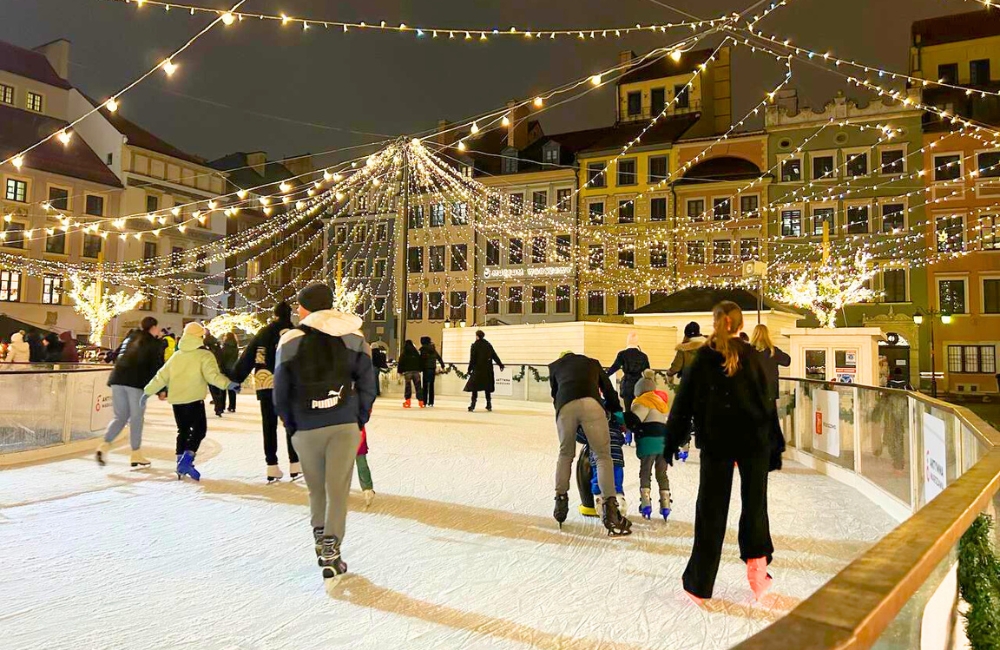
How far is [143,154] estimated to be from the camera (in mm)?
41094

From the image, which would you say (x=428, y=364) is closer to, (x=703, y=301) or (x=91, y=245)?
(x=703, y=301)

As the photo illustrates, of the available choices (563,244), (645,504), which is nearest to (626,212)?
(563,244)

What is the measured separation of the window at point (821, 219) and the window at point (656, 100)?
1042 centimetres

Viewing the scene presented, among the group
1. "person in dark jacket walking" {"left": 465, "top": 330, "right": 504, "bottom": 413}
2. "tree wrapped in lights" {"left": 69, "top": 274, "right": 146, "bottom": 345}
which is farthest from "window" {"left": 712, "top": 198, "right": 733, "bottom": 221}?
"tree wrapped in lights" {"left": 69, "top": 274, "right": 146, "bottom": 345}

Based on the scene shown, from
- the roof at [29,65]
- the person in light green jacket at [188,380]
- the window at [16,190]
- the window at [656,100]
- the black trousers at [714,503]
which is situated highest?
the roof at [29,65]

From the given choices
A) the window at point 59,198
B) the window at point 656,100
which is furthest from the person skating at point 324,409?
the window at point 59,198

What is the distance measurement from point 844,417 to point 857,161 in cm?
2952

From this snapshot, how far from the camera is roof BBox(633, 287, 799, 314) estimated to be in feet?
71.9

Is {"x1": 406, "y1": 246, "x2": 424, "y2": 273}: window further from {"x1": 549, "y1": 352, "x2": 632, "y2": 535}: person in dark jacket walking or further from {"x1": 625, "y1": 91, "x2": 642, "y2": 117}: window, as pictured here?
{"x1": 549, "y1": 352, "x2": 632, "y2": 535}: person in dark jacket walking

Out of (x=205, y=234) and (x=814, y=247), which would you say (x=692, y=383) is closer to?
(x=814, y=247)

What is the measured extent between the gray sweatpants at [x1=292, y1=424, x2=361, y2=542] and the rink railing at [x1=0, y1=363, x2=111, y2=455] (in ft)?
21.7

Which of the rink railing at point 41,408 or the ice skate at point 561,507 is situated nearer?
the ice skate at point 561,507

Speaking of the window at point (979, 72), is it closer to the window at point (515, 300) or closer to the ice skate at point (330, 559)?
the window at point (515, 300)

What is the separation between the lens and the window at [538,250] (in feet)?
126
